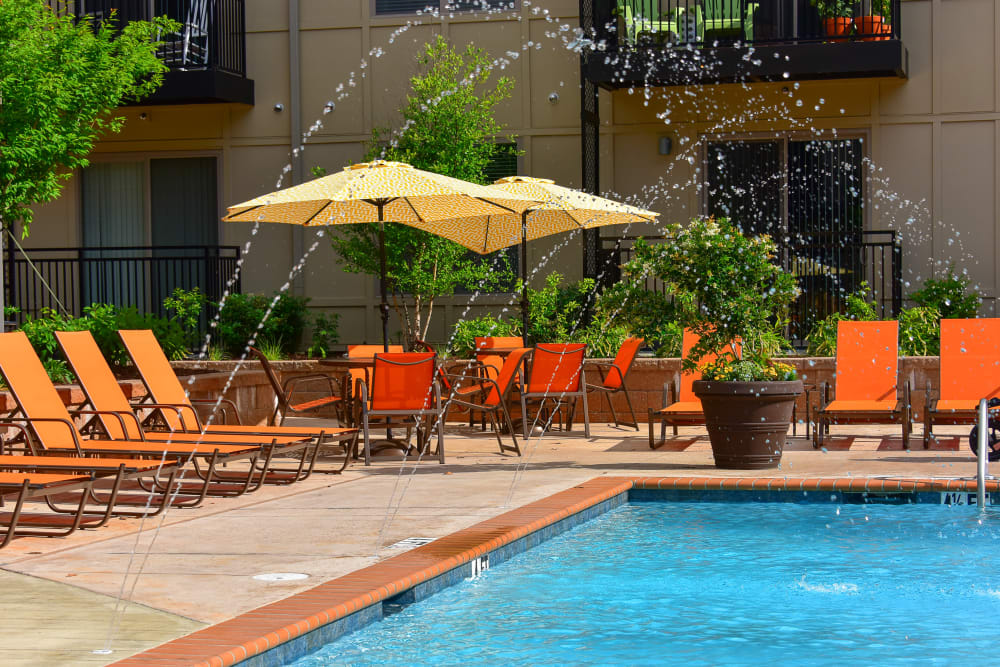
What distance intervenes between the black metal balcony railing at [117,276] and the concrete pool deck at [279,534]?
6.73 m

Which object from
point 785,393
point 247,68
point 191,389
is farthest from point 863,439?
point 247,68

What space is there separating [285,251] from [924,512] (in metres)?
11.3

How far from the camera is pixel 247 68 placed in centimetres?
1755

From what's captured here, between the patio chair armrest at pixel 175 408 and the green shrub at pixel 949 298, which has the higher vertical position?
the green shrub at pixel 949 298

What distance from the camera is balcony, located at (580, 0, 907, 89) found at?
14742mm

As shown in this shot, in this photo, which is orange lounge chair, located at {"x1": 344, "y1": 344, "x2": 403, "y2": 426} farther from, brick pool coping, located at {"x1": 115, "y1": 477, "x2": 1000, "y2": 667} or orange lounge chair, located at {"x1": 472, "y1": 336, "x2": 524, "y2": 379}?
brick pool coping, located at {"x1": 115, "y1": 477, "x2": 1000, "y2": 667}

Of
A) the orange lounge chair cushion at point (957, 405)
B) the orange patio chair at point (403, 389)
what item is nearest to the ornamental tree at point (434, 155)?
the orange patio chair at point (403, 389)

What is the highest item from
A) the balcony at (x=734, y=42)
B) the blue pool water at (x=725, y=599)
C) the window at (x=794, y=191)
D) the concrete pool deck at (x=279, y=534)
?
→ the balcony at (x=734, y=42)

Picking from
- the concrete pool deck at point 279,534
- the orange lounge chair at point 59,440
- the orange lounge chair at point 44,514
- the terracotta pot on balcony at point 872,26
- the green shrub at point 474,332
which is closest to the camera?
the concrete pool deck at point 279,534

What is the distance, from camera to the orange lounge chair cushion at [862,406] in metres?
10.7

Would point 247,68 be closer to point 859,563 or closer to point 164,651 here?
point 859,563

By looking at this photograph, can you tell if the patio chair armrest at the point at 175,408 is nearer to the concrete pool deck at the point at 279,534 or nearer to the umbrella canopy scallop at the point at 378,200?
the concrete pool deck at the point at 279,534

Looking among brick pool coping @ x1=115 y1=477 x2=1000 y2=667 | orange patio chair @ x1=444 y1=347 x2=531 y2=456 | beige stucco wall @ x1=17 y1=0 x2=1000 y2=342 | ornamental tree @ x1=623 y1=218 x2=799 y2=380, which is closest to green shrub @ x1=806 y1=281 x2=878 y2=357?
beige stucco wall @ x1=17 y1=0 x2=1000 y2=342

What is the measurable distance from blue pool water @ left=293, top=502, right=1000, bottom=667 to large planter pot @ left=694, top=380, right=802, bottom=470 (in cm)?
136
